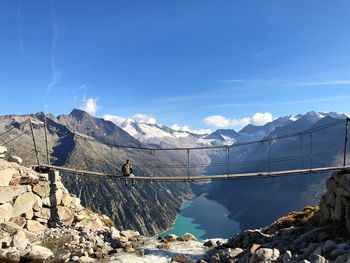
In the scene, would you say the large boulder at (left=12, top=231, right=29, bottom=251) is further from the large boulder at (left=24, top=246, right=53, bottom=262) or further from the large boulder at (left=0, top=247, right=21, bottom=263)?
the large boulder at (left=0, top=247, right=21, bottom=263)

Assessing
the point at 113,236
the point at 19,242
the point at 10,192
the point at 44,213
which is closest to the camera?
the point at 19,242

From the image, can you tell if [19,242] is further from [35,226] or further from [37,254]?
[35,226]

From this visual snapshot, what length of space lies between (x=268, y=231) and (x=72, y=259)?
14039mm

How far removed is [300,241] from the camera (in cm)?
2086

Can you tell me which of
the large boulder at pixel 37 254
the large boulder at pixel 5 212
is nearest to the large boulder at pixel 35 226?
the large boulder at pixel 5 212

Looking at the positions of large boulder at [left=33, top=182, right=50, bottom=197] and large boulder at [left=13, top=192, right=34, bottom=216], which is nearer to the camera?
large boulder at [left=13, top=192, right=34, bottom=216]

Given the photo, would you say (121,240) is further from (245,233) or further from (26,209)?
(245,233)

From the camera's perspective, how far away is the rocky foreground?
19.7 metres

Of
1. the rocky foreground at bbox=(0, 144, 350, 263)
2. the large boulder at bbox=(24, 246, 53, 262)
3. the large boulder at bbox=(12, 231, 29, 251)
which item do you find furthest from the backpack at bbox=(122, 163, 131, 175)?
the large boulder at bbox=(24, 246, 53, 262)

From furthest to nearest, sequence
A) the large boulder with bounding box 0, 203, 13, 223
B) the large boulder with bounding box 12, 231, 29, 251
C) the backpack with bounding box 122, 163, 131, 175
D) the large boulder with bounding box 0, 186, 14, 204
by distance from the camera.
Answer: the backpack with bounding box 122, 163, 131, 175, the large boulder with bounding box 0, 186, 14, 204, the large boulder with bounding box 0, 203, 13, 223, the large boulder with bounding box 12, 231, 29, 251

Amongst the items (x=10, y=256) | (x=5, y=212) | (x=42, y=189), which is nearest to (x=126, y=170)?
(x=42, y=189)

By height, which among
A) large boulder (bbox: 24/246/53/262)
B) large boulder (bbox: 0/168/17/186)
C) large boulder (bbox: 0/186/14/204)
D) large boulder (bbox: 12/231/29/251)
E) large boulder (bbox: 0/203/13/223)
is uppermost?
large boulder (bbox: 0/168/17/186)

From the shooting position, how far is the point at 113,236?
26.2 meters

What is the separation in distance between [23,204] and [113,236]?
6151 millimetres
